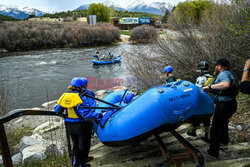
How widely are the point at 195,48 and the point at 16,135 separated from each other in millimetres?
6816

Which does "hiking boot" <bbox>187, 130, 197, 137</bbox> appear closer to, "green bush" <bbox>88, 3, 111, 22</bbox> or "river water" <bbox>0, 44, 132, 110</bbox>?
"river water" <bbox>0, 44, 132, 110</bbox>

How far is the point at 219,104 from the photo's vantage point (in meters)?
2.90

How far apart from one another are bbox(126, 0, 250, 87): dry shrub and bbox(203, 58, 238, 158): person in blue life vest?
148 inches

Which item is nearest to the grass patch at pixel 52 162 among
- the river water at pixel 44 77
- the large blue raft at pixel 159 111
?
the large blue raft at pixel 159 111

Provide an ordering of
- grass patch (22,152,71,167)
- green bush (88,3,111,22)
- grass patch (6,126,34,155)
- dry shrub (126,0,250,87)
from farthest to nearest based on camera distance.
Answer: green bush (88,3,111,22) < dry shrub (126,0,250,87) < grass patch (6,126,34,155) < grass patch (22,152,71,167)

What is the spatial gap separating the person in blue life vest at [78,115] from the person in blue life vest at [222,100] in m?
1.84

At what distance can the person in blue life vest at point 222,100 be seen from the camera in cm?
277

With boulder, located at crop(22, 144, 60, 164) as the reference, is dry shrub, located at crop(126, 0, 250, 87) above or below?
above

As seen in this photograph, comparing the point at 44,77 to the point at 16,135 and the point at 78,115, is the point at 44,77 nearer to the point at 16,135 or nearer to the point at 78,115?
the point at 16,135

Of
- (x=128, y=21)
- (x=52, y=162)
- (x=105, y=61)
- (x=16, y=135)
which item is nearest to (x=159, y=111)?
(x=52, y=162)

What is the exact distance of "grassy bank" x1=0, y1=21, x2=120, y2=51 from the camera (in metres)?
30.0

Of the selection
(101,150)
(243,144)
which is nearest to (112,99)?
(101,150)

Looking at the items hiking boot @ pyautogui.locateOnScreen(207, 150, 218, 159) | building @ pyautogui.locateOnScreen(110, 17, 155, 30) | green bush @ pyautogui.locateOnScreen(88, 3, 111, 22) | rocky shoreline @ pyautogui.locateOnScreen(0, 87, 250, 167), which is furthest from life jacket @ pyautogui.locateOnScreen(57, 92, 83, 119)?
green bush @ pyautogui.locateOnScreen(88, 3, 111, 22)

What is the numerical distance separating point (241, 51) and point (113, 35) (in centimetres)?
3332
